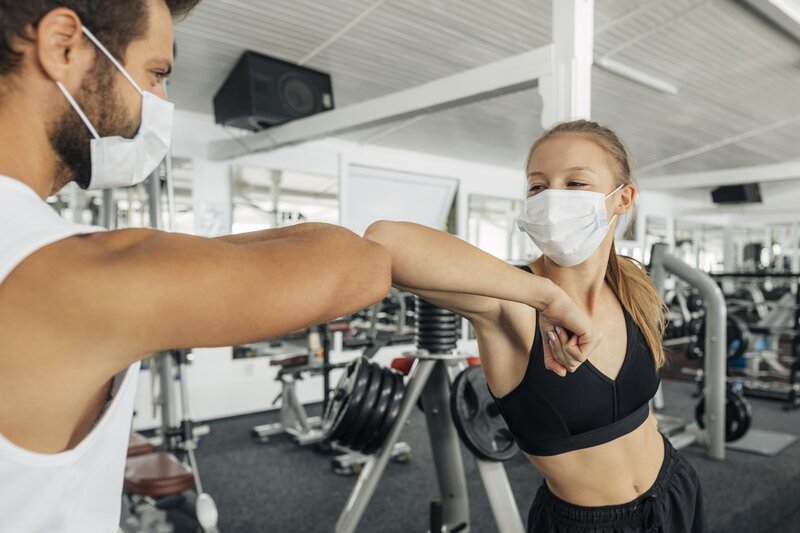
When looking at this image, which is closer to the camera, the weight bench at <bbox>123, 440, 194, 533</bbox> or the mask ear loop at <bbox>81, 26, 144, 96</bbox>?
the mask ear loop at <bbox>81, 26, 144, 96</bbox>

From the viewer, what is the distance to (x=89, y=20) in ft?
1.72

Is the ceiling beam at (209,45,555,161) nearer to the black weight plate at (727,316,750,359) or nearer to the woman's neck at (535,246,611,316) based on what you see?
the woman's neck at (535,246,611,316)

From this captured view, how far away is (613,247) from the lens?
4.54 feet

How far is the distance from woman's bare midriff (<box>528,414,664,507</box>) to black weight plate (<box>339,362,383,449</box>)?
1.10m

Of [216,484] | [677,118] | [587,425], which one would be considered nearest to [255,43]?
[216,484]

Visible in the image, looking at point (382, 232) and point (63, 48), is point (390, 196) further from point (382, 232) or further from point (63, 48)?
point (63, 48)

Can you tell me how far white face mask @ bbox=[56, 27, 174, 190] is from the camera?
58 centimetres

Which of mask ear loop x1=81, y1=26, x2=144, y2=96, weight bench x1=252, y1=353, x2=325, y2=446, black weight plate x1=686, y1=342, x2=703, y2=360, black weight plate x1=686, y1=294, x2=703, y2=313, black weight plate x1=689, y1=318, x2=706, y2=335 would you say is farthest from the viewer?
black weight plate x1=686, y1=294, x2=703, y2=313

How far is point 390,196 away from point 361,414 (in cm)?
432

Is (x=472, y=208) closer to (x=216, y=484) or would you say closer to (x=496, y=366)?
(x=216, y=484)

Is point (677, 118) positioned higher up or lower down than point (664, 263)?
higher up

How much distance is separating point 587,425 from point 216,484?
292 centimetres

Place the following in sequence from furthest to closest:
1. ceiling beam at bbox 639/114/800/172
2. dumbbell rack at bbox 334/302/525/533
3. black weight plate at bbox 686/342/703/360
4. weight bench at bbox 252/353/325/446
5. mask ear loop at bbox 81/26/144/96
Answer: ceiling beam at bbox 639/114/800/172 < black weight plate at bbox 686/342/703/360 < weight bench at bbox 252/353/325/446 < dumbbell rack at bbox 334/302/525/533 < mask ear loop at bbox 81/26/144/96

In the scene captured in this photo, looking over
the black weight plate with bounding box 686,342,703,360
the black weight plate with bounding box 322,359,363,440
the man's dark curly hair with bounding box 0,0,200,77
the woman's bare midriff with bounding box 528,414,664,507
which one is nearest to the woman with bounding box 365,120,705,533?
the woman's bare midriff with bounding box 528,414,664,507
